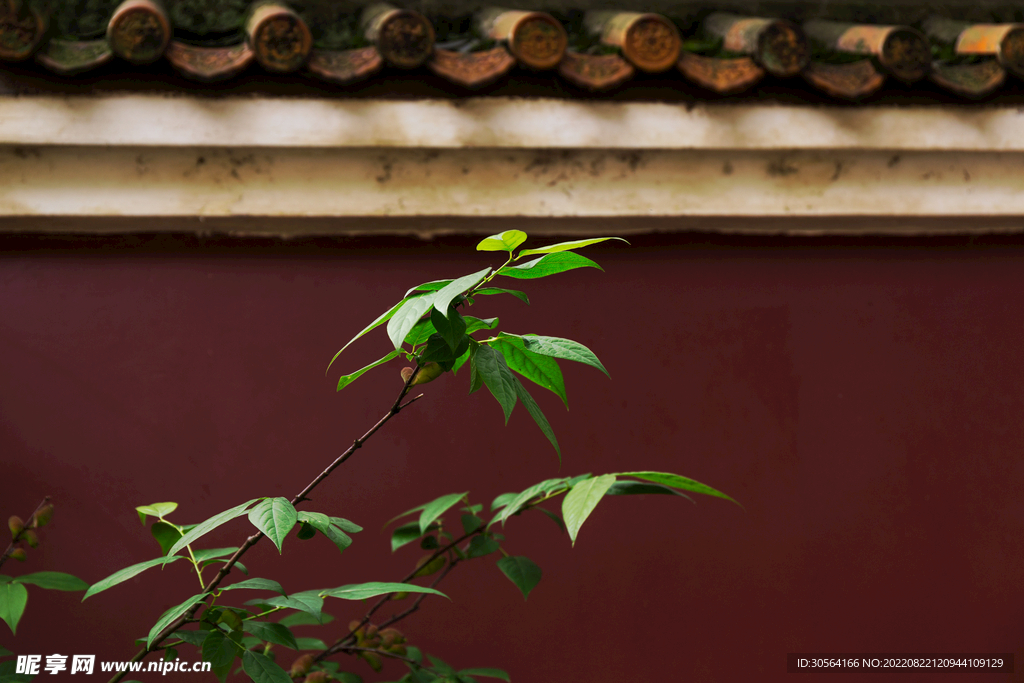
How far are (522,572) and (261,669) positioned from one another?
32cm

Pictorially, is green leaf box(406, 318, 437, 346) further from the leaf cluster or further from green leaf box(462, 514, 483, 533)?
green leaf box(462, 514, 483, 533)

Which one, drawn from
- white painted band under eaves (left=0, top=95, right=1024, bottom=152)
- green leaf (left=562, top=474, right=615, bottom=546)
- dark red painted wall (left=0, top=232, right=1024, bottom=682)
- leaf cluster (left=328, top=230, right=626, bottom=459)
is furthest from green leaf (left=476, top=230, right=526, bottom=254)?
dark red painted wall (left=0, top=232, right=1024, bottom=682)

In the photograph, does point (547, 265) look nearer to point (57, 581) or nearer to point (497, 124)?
point (497, 124)

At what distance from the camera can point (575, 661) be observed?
4.25ft

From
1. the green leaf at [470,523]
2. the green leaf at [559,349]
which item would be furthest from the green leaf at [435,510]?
the green leaf at [559,349]

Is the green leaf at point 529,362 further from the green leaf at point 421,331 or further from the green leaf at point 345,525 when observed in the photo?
the green leaf at point 345,525

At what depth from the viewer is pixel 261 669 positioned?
0.70 m

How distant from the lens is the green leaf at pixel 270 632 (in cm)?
75

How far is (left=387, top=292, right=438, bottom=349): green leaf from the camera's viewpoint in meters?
0.53

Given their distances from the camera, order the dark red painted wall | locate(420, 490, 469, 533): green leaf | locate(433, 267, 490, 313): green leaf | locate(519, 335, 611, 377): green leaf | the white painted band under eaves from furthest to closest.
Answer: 1. the dark red painted wall
2. the white painted band under eaves
3. locate(420, 490, 469, 533): green leaf
4. locate(519, 335, 611, 377): green leaf
5. locate(433, 267, 490, 313): green leaf

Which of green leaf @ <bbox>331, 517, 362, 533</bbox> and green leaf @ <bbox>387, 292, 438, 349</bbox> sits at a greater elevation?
green leaf @ <bbox>387, 292, 438, 349</bbox>

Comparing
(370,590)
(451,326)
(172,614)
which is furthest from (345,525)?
(451,326)

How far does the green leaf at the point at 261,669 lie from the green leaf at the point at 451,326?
0.39 meters

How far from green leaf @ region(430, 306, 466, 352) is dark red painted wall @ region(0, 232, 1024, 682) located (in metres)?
0.71
